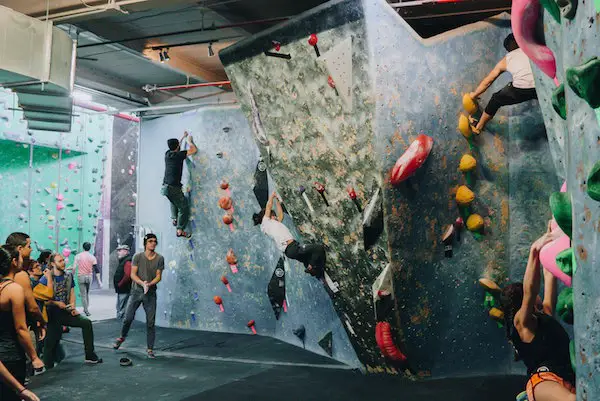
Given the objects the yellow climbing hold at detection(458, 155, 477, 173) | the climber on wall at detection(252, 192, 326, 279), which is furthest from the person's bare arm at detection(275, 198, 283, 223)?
the yellow climbing hold at detection(458, 155, 477, 173)

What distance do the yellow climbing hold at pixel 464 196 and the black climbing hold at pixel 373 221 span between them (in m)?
0.82

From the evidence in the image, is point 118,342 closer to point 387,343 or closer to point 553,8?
point 387,343

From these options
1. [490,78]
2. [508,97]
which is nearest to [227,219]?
[490,78]

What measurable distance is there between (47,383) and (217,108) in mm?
4723

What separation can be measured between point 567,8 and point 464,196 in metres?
3.78

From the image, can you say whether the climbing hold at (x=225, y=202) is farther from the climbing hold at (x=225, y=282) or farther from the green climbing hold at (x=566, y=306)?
the green climbing hold at (x=566, y=306)

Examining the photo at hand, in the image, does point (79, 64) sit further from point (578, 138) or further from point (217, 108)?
point (578, 138)

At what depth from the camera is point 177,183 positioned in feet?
28.4

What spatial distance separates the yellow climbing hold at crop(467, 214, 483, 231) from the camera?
17.7ft

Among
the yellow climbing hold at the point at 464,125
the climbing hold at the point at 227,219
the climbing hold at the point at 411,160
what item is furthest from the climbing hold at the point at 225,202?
the yellow climbing hold at the point at 464,125

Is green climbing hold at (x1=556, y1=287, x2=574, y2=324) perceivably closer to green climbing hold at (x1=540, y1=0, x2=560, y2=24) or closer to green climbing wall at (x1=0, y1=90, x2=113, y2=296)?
green climbing hold at (x1=540, y1=0, x2=560, y2=24)

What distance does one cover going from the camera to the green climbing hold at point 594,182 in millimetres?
1454

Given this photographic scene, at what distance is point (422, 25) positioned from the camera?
21.1ft

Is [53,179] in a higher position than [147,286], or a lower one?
higher
